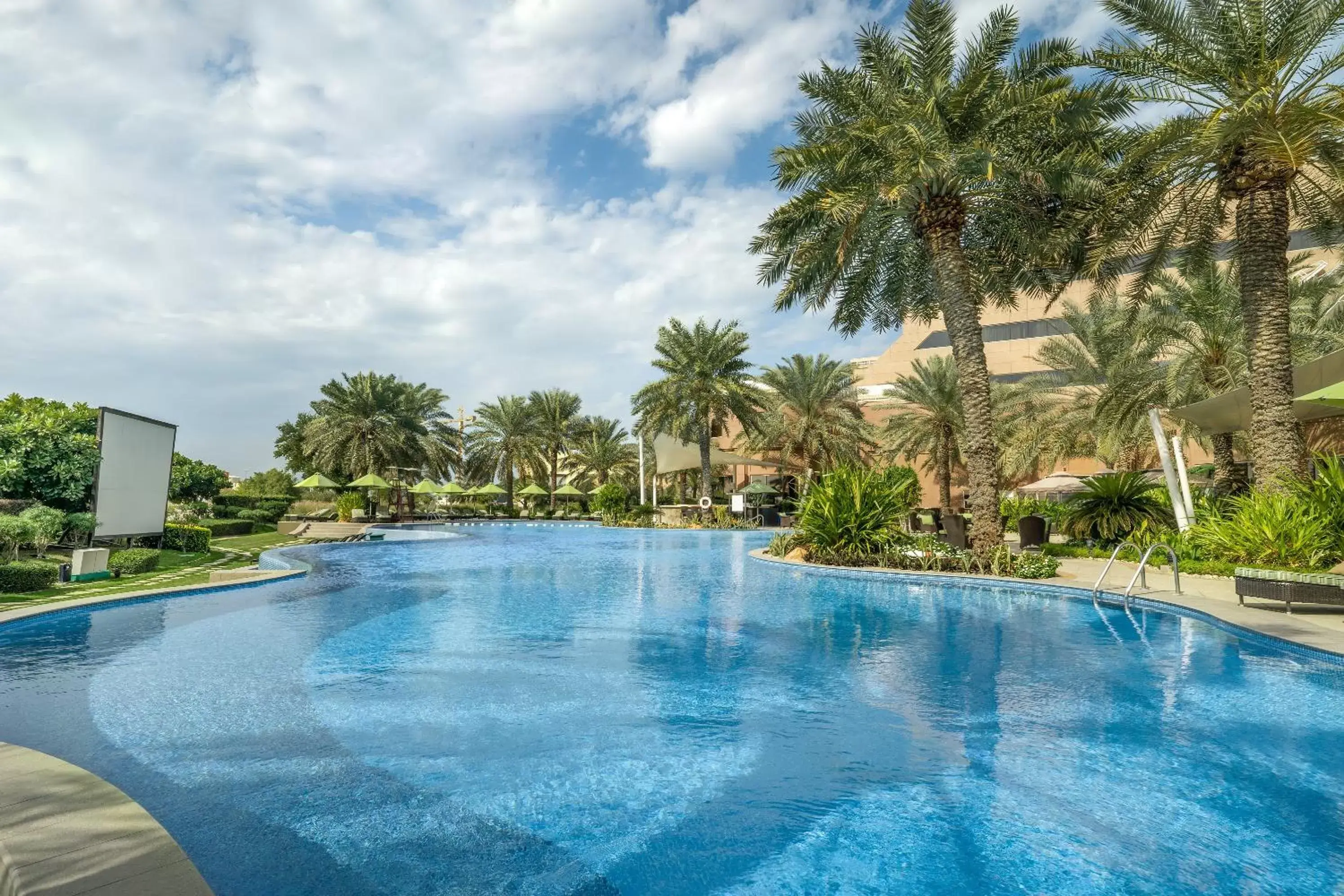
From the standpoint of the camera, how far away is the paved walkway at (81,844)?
252 centimetres

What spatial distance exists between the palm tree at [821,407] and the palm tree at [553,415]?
15.1 metres

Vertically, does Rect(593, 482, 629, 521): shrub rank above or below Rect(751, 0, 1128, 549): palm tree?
below

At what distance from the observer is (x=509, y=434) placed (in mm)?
47219

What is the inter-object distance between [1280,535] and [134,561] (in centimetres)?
2056

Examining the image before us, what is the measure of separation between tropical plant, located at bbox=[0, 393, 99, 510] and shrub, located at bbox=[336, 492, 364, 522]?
1801 centimetres

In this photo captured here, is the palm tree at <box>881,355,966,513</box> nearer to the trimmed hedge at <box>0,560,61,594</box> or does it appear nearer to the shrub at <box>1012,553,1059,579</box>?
the shrub at <box>1012,553,1059,579</box>

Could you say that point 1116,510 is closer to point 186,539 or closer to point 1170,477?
point 1170,477

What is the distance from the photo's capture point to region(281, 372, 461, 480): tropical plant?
1617 inches

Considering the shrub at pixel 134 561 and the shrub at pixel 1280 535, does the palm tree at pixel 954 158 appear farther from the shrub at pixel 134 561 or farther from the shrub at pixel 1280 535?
the shrub at pixel 134 561

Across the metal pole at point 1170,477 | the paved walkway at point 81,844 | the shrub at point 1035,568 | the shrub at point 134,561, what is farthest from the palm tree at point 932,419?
the paved walkway at point 81,844

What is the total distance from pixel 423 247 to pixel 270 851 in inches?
649

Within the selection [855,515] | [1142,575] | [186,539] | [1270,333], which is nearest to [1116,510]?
[1270,333]

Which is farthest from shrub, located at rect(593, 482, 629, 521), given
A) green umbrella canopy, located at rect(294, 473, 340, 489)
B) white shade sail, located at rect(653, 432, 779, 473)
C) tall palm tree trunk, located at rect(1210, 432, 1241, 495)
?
tall palm tree trunk, located at rect(1210, 432, 1241, 495)

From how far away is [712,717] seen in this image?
20.0ft
